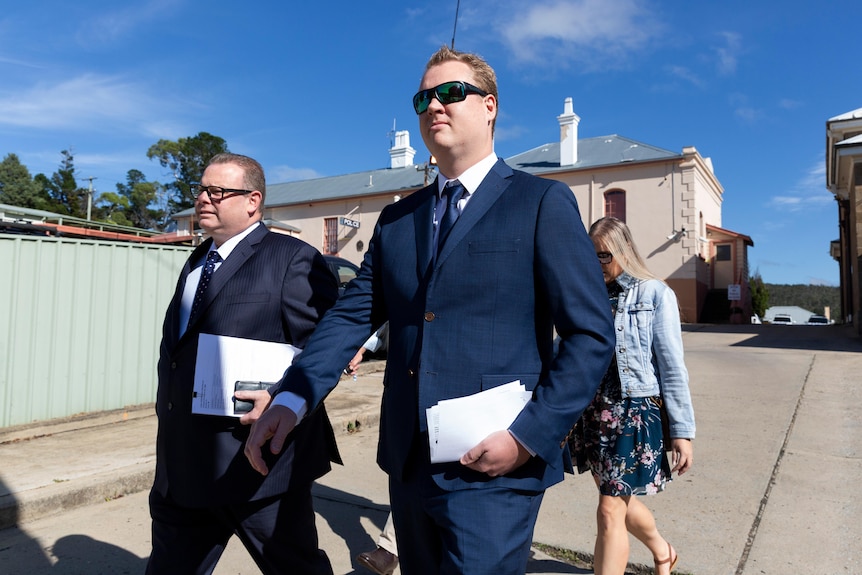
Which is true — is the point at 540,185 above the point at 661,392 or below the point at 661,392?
above

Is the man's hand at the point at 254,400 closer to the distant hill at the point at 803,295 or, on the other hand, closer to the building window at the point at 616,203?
the building window at the point at 616,203

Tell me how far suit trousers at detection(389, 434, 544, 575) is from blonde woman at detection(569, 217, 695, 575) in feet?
4.73

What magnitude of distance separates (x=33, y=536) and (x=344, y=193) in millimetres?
33101

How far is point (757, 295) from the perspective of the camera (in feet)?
129

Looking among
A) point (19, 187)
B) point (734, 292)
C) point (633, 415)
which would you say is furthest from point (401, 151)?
point (19, 187)

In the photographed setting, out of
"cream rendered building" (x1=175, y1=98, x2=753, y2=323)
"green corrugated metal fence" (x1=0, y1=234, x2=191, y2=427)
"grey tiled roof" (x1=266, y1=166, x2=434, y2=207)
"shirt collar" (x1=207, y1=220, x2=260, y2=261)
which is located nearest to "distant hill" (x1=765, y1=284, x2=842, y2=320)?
"cream rendered building" (x1=175, y1=98, x2=753, y2=323)

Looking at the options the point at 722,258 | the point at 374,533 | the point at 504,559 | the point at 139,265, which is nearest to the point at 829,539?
the point at 374,533

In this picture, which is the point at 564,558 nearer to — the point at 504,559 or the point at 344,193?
the point at 504,559

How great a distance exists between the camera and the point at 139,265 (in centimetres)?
731

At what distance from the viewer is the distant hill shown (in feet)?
252

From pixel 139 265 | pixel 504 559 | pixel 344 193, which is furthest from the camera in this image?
pixel 344 193

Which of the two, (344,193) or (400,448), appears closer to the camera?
(400,448)

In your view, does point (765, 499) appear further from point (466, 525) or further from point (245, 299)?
point (245, 299)

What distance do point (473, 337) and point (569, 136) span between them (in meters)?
29.7
